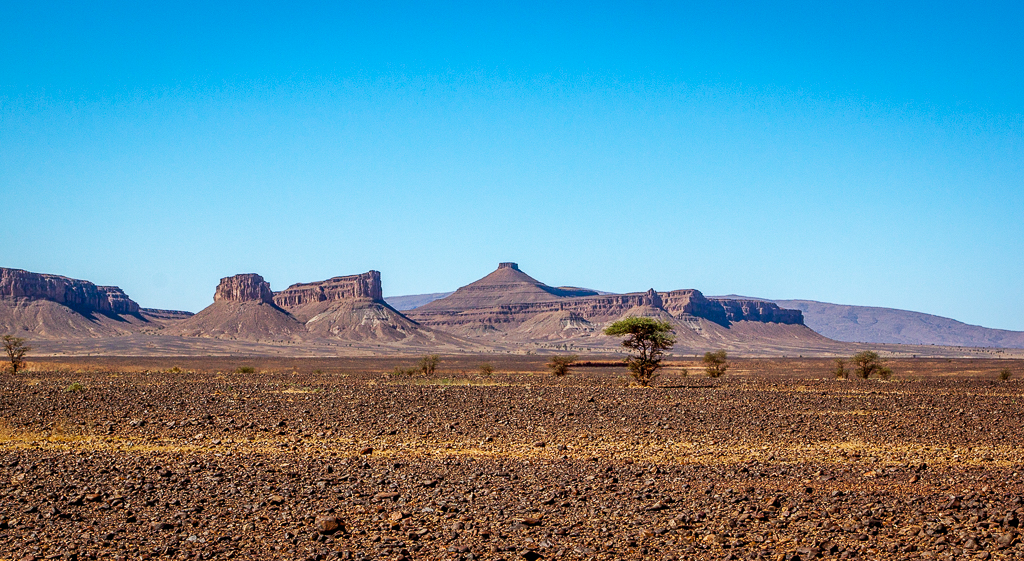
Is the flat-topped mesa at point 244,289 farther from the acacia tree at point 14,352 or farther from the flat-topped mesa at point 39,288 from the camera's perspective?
the acacia tree at point 14,352

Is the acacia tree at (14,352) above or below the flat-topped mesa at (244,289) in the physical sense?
below

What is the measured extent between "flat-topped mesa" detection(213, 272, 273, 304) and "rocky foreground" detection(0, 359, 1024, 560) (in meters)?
172

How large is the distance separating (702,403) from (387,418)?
12.5m

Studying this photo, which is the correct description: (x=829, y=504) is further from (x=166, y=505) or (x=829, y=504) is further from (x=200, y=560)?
(x=166, y=505)

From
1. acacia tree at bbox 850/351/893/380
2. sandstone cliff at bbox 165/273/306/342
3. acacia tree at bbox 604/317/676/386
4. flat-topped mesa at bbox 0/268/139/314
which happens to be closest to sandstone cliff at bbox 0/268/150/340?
flat-topped mesa at bbox 0/268/139/314

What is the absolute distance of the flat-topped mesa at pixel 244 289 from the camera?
193m

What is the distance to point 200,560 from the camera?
388 inches

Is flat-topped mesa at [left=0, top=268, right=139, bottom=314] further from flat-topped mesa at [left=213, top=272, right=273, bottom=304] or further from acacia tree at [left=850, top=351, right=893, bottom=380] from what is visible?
acacia tree at [left=850, top=351, right=893, bottom=380]

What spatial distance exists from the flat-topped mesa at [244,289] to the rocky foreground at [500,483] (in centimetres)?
17225

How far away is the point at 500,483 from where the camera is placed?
46.4 ft

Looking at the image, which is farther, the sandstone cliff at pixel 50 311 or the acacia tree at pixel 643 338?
the sandstone cliff at pixel 50 311

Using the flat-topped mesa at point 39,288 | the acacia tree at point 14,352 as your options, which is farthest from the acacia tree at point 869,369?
the flat-topped mesa at point 39,288

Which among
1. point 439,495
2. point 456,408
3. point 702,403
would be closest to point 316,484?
point 439,495

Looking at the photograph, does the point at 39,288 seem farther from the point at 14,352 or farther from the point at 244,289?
the point at 14,352
